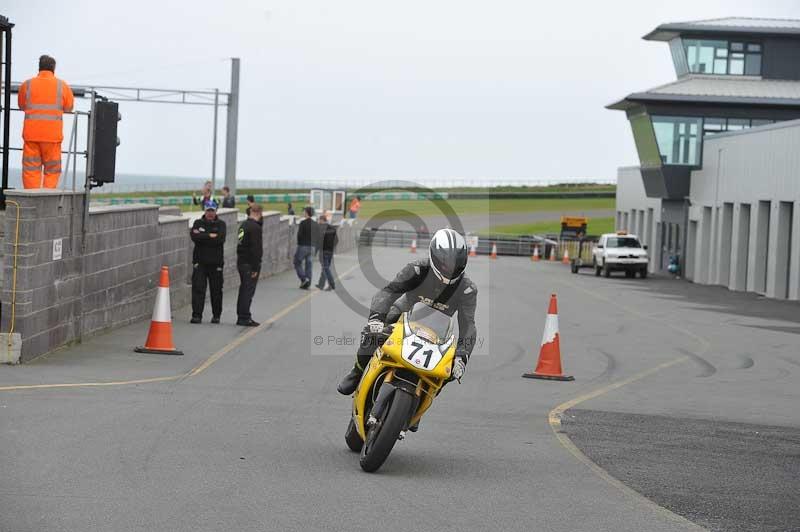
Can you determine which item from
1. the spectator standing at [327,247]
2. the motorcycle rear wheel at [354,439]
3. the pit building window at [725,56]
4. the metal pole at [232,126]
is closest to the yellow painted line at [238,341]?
the spectator standing at [327,247]

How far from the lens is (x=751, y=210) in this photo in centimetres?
4681

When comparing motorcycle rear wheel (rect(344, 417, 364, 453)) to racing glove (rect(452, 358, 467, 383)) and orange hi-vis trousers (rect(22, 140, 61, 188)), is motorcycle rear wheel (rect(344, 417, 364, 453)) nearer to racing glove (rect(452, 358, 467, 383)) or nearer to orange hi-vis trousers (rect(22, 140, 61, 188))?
racing glove (rect(452, 358, 467, 383))

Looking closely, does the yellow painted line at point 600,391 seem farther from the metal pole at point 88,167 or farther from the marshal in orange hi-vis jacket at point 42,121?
the marshal in orange hi-vis jacket at point 42,121

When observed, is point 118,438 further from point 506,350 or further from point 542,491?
point 506,350

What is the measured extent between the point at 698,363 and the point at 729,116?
137ft

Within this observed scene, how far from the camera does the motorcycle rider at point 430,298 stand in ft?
28.8

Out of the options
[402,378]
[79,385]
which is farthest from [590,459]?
[79,385]

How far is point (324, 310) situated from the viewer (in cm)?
2544

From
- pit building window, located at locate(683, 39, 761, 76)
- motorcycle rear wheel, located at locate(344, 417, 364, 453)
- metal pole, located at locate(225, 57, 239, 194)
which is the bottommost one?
motorcycle rear wheel, located at locate(344, 417, 364, 453)

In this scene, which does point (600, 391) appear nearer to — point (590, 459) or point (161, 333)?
point (590, 459)

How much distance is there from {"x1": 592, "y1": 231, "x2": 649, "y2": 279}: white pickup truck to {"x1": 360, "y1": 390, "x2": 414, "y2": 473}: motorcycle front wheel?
4378 centimetres

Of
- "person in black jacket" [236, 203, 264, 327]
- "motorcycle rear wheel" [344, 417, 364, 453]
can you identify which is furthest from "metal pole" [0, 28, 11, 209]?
"motorcycle rear wheel" [344, 417, 364, 453]

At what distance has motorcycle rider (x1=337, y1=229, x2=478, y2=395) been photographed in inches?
346

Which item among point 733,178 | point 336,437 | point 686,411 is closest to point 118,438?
point 336,437
